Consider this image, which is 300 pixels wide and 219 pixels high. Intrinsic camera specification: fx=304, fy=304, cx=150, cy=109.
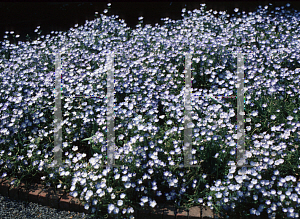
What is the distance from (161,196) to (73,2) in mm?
7437

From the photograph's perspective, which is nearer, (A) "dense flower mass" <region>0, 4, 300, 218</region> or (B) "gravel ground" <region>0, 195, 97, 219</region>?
(A) "dense flower mass" <region>0, 4, 300, 218</region>

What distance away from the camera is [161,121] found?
436 cm

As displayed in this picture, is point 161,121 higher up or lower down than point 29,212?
higher up

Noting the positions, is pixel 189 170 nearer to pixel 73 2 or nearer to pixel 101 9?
pixel 101 9

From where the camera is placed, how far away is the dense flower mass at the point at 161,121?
10.9 ft

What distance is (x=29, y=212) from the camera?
352 centimetres

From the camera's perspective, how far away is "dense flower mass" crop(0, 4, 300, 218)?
131 inches

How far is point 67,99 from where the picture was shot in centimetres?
440

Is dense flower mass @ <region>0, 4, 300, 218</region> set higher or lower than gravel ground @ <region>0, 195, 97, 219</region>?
higher

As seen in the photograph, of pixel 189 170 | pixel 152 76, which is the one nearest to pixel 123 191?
pixel 189 170

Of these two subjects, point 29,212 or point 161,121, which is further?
point 161,121

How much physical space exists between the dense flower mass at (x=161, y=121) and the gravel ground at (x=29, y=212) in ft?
0.93

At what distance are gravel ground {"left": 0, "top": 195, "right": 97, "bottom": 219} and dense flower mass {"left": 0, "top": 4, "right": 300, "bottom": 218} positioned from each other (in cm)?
28

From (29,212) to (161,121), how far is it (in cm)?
204
